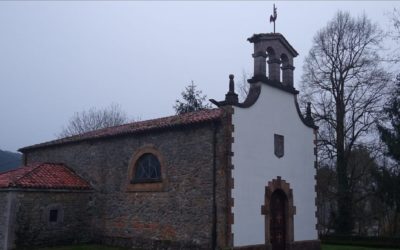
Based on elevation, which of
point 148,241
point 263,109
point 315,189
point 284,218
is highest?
point 263,109

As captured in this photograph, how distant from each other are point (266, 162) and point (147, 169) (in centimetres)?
475

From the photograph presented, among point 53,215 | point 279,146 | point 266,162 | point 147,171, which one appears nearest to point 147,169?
point 147,171

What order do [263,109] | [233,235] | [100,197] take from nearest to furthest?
[233,235]
[263,109]
[100,197]

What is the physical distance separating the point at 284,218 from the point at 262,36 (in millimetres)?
6958

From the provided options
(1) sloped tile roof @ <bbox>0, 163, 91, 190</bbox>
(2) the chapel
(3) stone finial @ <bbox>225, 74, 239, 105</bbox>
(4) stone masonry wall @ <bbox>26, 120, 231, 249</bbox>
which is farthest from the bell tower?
(1) sloped tile roof @ <bbox>0, 163, 91, 190</bbox>

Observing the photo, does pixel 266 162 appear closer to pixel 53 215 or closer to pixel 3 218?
pixel 53 215

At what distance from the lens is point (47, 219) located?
16.6 metres

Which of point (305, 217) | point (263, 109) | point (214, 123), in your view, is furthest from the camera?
point (305, 217)

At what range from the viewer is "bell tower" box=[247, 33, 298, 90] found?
15336 millimetres

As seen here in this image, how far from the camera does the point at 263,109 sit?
14961mm

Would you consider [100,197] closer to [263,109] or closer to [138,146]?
[138,146]

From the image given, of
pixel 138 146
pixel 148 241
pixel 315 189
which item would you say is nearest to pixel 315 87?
pixel 315 189

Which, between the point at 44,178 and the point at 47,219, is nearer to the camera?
the point at 47,219

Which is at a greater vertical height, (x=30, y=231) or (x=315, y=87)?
(x=315, y=87)
